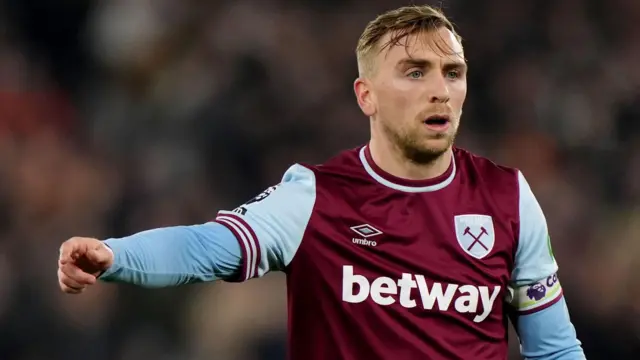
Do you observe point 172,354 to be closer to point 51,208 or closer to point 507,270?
point 51,208

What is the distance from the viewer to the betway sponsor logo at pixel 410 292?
307 cm

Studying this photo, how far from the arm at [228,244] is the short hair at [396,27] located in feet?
1.42

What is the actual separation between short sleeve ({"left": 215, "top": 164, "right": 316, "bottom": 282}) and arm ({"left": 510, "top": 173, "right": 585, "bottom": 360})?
2.20 feet

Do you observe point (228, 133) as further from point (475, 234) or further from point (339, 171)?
point (475, 234)

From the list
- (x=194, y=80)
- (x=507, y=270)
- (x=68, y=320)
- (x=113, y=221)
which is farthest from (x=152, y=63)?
(x=507, y=270)

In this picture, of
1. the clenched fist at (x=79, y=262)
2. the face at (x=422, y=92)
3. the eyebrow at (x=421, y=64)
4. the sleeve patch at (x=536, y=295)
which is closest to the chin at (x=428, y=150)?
the face at (x=422, y=92)

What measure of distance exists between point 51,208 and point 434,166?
2931 mm

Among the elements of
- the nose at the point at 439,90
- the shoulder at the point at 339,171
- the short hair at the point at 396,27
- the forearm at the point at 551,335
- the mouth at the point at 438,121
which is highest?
the short hair at the point at 396,27

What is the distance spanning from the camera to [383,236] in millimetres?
3133

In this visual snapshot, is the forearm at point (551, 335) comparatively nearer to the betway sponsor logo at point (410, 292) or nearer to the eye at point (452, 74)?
the betway sponsor logo at point (410, 292)

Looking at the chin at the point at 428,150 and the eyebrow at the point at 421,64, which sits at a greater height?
the eyebrow at the point at 421,64

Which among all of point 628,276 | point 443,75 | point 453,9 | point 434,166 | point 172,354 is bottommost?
point 172,354

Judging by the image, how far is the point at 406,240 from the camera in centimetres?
313

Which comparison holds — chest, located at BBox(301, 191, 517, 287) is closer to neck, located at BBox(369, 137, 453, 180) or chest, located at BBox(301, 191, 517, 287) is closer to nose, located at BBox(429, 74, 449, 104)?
neck, located at BBox(369, 137, 453, 180)
